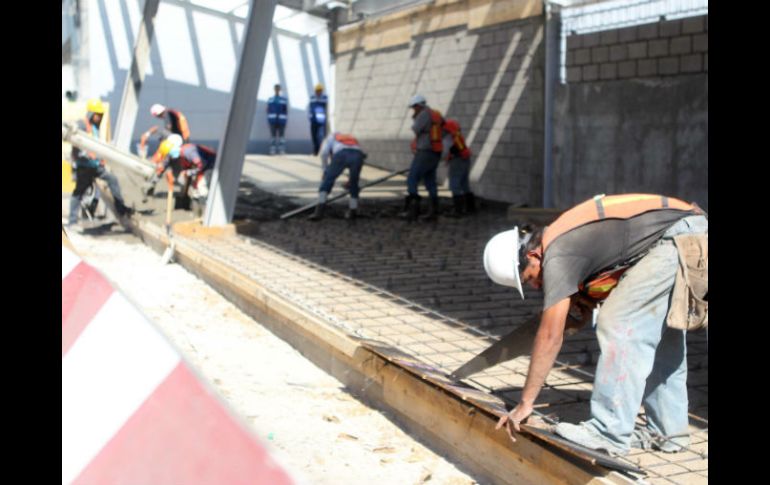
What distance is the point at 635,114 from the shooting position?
1141 centimetres

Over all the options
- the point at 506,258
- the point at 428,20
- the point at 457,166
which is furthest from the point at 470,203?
the point at 506,258

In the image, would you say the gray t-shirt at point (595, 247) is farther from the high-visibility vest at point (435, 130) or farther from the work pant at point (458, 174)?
the work pant at point (458, 174)

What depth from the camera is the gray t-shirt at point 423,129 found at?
469 inches

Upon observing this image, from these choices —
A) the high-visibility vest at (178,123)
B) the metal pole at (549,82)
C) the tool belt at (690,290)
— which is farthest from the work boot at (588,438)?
the high-visibility vest at (178,123)

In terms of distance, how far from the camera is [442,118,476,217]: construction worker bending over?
483 inches

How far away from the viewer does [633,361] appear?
353 centimetres

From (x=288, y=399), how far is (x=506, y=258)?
218cm

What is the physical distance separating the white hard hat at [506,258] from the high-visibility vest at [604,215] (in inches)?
4.7

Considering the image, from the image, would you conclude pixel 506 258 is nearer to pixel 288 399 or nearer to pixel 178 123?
pixel 288 399

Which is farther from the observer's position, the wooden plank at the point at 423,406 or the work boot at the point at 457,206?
the work boot at the point at 457,206

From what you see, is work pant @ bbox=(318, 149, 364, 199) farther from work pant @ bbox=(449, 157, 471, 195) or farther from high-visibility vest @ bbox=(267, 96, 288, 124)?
high-visibility vest @ bbox=(267, 96, 288, 124)

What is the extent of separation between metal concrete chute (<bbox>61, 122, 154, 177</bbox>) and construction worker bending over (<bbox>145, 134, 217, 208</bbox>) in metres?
0.18

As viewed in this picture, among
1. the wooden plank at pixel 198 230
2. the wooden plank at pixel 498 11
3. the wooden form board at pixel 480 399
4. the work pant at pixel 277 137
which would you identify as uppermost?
the wooden plank at pixel 498 11
